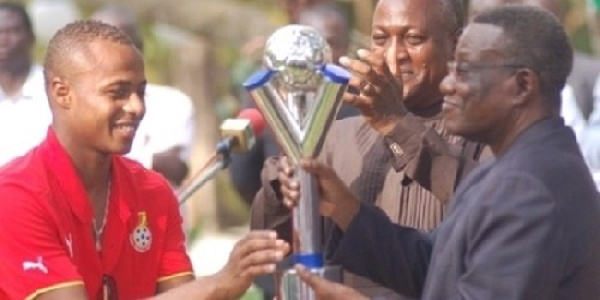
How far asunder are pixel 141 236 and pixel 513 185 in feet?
4.77

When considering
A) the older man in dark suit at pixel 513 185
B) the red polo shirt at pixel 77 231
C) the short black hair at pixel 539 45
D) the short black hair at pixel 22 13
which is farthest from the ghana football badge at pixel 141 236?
the short black hair at pixel 22 13

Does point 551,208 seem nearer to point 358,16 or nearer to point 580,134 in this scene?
point 580,134

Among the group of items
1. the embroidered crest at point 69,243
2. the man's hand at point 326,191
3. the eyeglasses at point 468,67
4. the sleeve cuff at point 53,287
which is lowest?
the sleeve cuff at point 53,287

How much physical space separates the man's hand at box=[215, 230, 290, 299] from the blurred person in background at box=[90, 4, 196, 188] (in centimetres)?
360

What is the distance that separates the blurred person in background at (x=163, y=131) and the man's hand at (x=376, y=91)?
331 cm

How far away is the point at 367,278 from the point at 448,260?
79 centimetres

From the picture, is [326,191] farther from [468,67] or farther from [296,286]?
[468,67]

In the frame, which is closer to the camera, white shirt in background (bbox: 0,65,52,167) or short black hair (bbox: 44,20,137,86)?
short black hair (bbox: 44,20,137,86)

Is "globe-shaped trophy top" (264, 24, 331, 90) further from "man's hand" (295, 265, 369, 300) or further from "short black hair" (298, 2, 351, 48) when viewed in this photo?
"short black hair" (298, 2, 351, 48)

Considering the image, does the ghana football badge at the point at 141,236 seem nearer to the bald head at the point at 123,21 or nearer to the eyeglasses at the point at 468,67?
the eyeglasses at the point at 468,67

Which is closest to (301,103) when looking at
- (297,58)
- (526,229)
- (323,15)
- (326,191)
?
(297,58)

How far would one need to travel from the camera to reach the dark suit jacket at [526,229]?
19.0ft

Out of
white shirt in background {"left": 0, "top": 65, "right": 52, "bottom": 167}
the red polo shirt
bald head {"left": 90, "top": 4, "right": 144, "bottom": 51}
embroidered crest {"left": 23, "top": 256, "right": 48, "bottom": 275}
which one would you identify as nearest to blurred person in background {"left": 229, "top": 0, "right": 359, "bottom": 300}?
bald head {"left": 90, "top": 4, "right": 144, "bottom": 51}

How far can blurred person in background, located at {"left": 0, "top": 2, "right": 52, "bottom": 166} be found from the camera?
9.78 meters
